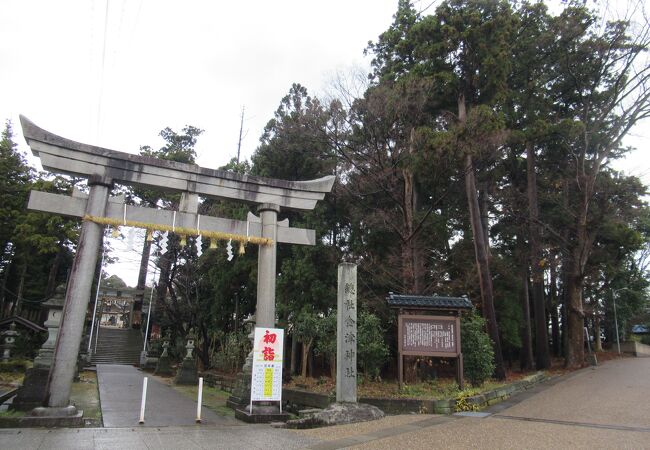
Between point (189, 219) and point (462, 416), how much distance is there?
22.5ft

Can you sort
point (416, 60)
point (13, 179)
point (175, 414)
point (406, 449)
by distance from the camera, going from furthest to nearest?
point (13, 179), point (416, 60), point (175, 414), point (406, 449)

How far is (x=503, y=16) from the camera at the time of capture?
13844 millimetres

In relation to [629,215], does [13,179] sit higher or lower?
higher

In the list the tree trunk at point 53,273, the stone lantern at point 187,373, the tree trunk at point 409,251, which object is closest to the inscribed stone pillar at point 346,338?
the tree trunk at point 409,251

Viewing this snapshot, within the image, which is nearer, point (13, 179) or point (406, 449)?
point (406, 449)

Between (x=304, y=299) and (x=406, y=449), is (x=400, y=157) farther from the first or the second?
(x=406, y=449)

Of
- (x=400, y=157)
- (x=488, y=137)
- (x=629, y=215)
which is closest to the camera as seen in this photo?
(x=488, y=137)

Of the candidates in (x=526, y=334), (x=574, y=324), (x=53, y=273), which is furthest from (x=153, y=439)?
(x=53, y=273)

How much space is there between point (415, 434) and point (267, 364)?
3.15 meters

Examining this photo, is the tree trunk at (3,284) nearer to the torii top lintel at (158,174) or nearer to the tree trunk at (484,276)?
the torii top lintel at (158,174)

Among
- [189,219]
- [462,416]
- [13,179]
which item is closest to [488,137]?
[462,416]

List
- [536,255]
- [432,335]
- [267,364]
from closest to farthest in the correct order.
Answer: [267,364] < [432,335] < [536,255]

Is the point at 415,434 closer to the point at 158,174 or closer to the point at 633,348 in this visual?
the point at 158,174

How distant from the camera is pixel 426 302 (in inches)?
405
